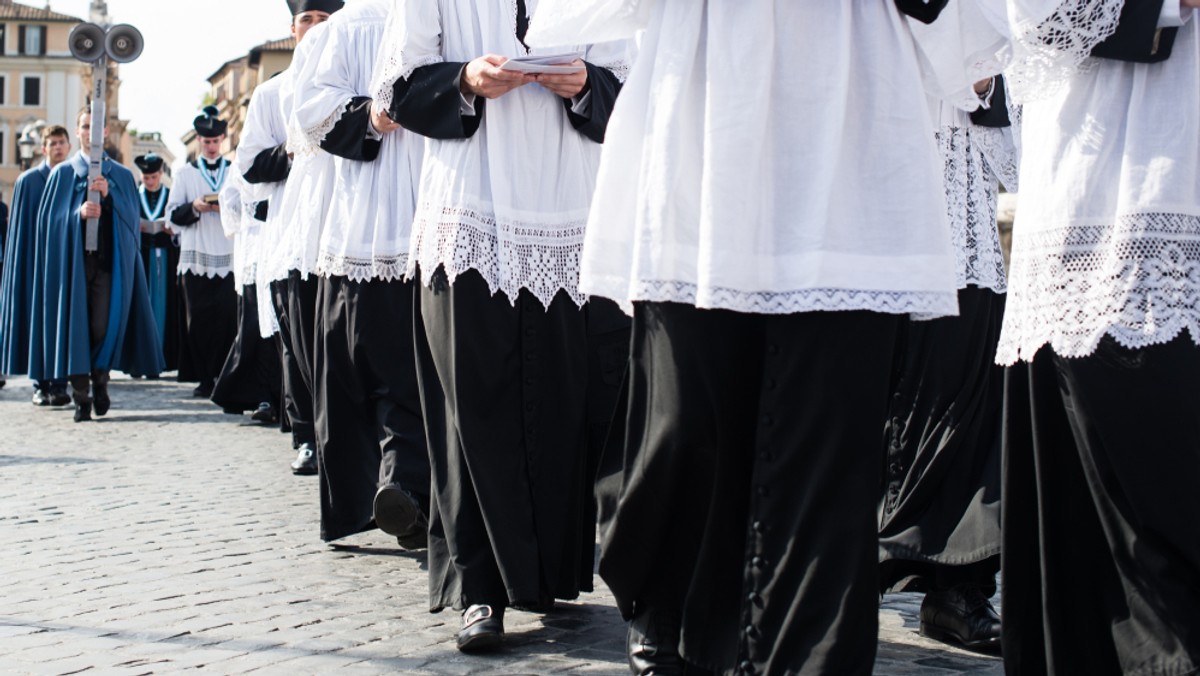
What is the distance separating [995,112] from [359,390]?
253 centimetres

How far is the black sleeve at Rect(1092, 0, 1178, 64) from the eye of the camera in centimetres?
331

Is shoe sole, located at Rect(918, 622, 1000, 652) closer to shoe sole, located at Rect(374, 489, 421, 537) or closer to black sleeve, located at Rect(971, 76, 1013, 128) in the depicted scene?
black sleeve, located at Rect(971, 76, 1013, 128)

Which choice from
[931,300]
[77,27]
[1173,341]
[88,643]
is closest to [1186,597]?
[1173,341]

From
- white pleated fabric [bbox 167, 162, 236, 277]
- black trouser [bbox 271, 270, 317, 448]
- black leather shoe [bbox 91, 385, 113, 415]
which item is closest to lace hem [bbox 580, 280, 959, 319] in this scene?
black trouser [bbox 271, 270, 317, 448]

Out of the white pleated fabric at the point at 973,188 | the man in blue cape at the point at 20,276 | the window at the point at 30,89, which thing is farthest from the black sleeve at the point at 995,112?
the window at the point at 30,89

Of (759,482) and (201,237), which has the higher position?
(201,237)

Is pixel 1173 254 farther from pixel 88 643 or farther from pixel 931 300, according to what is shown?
pixel 88 643

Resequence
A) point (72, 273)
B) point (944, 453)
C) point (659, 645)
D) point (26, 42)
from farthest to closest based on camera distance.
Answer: point (26, 42)
point (72, 273)
point (944, 453)
point (659, 645)

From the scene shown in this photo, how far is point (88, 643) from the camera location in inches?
178

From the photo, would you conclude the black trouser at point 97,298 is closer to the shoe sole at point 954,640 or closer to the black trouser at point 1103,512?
the shoe sole at point 954,640

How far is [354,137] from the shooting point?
6.08 meters

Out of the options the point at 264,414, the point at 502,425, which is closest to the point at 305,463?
the point at 264,414

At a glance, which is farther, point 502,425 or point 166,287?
point 166,287

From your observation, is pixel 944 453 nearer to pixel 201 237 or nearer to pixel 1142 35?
pixel 1142 35
